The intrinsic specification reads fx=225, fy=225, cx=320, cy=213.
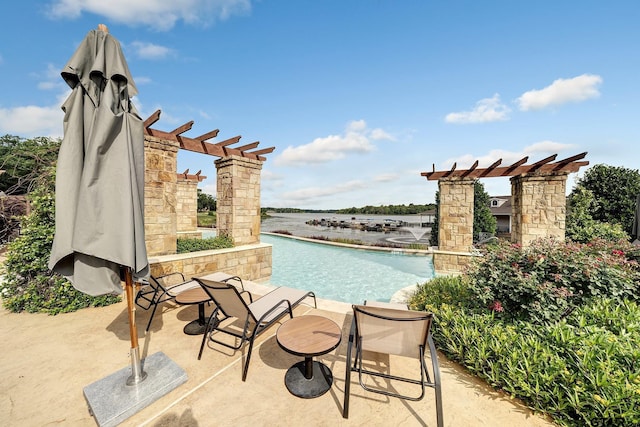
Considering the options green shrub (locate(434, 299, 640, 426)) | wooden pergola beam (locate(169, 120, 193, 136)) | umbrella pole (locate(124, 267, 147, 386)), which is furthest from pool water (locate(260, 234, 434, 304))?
wooden pergola beam (locate(169, 120, 193, 136))

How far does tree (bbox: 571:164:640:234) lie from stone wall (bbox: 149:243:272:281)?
1962 cm

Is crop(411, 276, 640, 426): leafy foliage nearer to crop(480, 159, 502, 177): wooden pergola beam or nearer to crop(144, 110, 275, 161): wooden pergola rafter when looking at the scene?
crop(480, 159, 502, 177): wooden pergola beam

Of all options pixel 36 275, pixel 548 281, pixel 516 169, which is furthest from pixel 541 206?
pixel 36 275

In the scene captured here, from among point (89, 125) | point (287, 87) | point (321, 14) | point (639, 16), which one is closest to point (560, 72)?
point (639, 16)

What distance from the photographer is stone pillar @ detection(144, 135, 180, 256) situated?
6.04 meters

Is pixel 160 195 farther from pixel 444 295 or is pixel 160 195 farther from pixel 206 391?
pixel 444 295

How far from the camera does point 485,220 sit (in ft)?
52.6

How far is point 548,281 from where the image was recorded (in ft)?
10.2

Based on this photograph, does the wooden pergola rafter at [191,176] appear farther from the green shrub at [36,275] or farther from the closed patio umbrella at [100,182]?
the closed patio umbrella at [100,182]

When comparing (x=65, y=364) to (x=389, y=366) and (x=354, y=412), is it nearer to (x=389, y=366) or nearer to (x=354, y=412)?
(x=354, y=412)

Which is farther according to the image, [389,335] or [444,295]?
[444,295]

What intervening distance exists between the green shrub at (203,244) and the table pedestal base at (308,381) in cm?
541

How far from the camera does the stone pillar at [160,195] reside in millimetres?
6039

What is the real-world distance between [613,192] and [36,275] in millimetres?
26731
